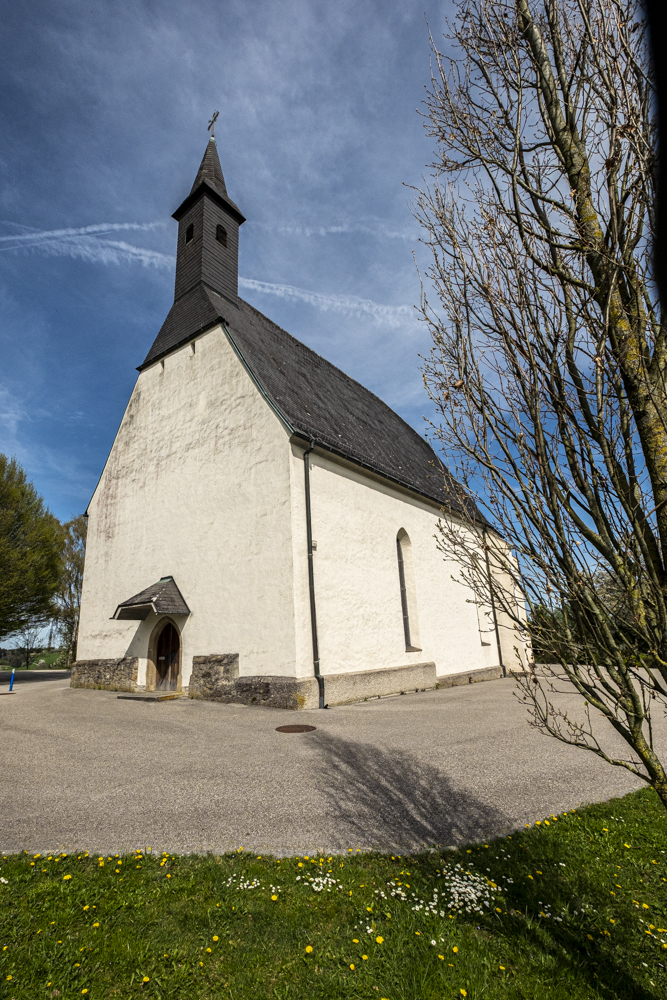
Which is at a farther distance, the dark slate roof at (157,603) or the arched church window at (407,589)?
the arched church window at (407,589)

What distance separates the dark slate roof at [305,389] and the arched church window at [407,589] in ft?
5.34

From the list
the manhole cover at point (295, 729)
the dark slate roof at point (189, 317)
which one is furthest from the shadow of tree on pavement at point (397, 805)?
the dark slate roof at point (189, 317)

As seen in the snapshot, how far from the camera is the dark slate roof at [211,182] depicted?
16422 millimetres

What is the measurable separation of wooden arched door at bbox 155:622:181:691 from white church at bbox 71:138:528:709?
5 centimetres

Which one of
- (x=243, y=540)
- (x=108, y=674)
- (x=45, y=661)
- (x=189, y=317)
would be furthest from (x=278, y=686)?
(x=45, y=661)

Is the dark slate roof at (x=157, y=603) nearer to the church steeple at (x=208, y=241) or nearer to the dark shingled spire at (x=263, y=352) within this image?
the dark shingled spire at (x=263, y=352)

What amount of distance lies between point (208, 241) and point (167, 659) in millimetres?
12726

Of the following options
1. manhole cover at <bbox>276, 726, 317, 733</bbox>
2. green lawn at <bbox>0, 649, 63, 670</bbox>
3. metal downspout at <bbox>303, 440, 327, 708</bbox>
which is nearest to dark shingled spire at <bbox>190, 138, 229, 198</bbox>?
metal downspout at <bbox>303, 440, 327, 708</bbox>

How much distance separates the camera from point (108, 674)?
13.5 m

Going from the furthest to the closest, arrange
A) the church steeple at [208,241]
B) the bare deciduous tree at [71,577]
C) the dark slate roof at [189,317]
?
the bare deciduous tree at [71,577], the church steeple at [208,241], the dark slate roof at [189,317]

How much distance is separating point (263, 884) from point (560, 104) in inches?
177

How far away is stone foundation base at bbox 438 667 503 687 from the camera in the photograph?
47.6 feet

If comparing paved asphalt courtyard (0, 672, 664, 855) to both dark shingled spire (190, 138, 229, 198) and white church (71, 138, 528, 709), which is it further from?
dark shingled spire (190, 138, 229, 198)

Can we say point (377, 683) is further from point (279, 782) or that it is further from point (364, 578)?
point (279, 782)
